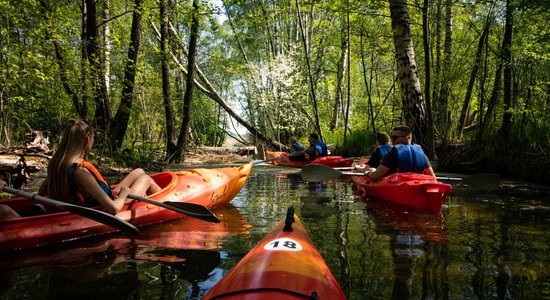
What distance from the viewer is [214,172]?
5.81 metres

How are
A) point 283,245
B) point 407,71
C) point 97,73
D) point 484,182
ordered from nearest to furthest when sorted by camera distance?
point 283,245 → point 484,182 → point 407,71 → point 97,73

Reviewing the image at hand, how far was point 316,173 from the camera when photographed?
6.44 m

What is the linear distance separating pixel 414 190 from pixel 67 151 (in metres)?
3.86

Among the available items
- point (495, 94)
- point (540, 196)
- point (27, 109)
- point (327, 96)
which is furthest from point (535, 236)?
point (327, 96)

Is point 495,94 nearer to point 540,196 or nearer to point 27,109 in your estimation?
point 540,196

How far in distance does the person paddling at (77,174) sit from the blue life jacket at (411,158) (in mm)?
3605

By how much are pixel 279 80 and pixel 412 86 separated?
10.2 m

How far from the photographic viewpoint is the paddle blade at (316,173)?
21.0 ft

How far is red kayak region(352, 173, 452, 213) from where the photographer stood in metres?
4.76

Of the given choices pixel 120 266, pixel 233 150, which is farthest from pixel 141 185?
pixel 233 150

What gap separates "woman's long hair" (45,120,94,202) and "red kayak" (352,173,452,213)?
12.1 ft

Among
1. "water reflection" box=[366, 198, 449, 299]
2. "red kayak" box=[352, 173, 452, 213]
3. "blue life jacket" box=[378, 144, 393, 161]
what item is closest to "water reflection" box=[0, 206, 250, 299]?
"water reflection" box=[366, 198, 449, 299]

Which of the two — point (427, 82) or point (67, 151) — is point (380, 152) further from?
point (67, 151)

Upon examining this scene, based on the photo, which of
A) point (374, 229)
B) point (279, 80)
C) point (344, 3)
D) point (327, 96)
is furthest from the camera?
point (327, 96)
